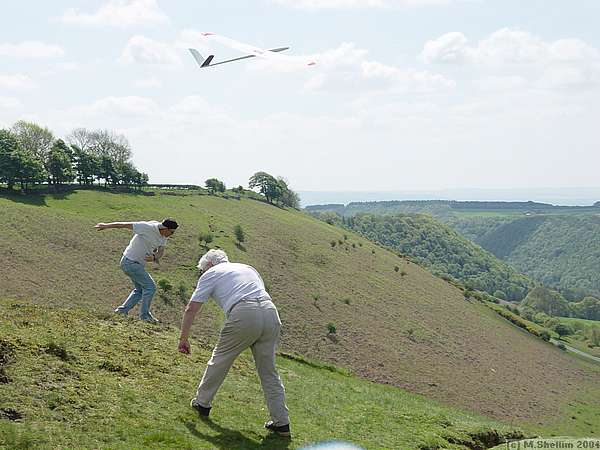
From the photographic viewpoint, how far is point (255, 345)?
937 cm

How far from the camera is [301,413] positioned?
11.9 meters

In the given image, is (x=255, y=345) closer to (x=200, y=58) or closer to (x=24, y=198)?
(x=200, y=58)

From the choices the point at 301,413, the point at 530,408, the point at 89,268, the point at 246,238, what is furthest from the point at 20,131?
the point at 301,413

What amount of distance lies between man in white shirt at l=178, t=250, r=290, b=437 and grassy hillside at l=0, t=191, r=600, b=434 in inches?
1371

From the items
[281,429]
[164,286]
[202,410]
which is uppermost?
[202,410]

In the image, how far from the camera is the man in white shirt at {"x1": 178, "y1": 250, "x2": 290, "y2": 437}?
359 inches

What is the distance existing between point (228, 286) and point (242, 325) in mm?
692

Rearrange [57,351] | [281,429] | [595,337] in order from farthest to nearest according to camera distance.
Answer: [595,337], [57,351], [281,429]

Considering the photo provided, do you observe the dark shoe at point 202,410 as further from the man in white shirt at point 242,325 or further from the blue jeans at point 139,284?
the blue jeans at point 139,284

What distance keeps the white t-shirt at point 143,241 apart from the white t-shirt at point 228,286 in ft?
19.3

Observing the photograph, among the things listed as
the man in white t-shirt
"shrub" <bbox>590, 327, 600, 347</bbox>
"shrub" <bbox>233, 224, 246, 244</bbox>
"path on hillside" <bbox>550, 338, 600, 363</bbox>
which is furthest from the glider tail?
"shrub" <bbox>590, 327, 600, 347</bbox>

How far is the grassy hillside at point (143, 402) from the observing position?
854 centimetres

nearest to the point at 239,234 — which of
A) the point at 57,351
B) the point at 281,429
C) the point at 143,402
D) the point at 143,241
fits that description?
the point at 143,241

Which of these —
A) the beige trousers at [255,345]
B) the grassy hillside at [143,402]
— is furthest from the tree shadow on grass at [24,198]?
the beige trousers at [255,345]
